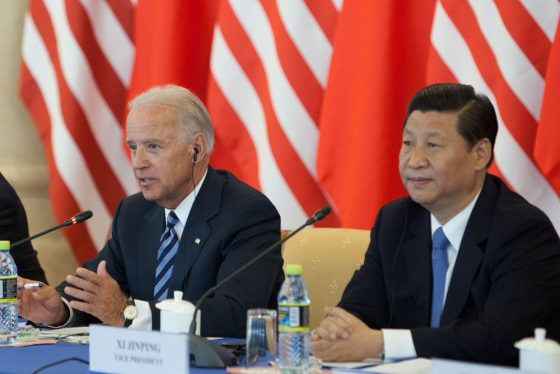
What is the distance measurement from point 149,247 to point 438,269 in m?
1.13

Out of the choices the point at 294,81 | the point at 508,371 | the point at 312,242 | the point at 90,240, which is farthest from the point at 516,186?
the point at 90,240

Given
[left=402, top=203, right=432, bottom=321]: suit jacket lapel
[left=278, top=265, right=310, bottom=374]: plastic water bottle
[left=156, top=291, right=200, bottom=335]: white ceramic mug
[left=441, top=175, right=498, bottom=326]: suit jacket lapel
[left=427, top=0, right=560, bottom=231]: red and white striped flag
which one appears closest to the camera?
[left=278, top=265, right=310, bottom=374]: plastic water bottle

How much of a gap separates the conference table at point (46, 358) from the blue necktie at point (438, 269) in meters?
0.89

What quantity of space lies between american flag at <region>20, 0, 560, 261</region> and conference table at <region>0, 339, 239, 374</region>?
192cm

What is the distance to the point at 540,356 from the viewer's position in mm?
1803

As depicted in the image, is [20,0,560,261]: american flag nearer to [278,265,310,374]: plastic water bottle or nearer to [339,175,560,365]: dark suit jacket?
[339,175,560,365]: dark suit jacket

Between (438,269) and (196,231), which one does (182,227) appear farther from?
(438,269)

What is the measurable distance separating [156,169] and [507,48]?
64.0 inches

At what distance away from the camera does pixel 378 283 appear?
288cm

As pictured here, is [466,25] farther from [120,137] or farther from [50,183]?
[50,183]

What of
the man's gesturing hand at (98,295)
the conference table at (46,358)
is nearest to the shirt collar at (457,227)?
the conference table at (46,358)

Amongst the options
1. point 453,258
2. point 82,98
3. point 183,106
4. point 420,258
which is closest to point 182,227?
point 183,106

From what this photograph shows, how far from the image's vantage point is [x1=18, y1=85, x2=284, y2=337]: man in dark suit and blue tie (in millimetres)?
2973

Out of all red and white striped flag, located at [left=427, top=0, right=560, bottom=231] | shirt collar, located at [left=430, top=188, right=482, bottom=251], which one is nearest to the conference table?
shirt collar, located at [left=430, top=188, right=482, bottom=251]
